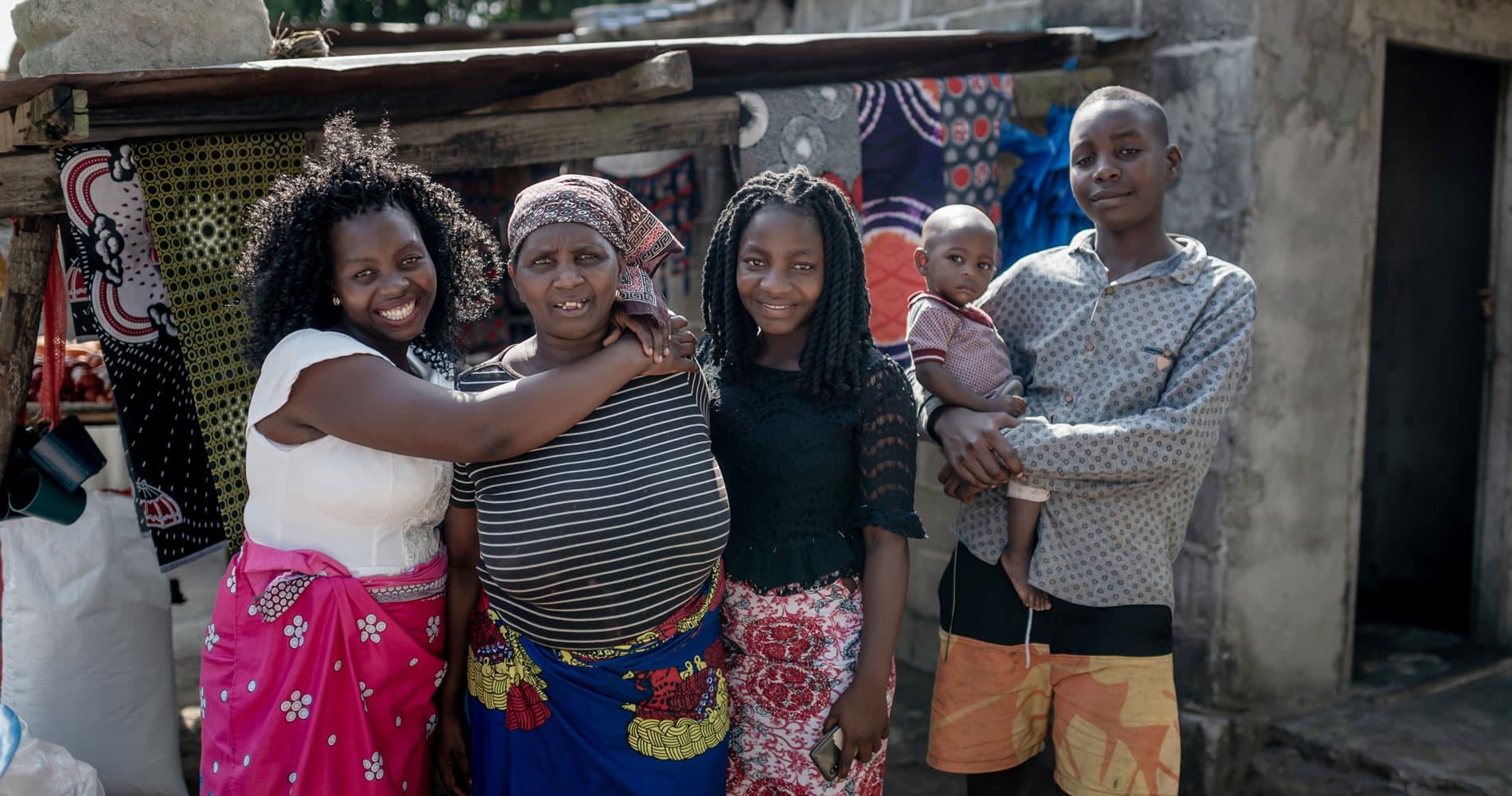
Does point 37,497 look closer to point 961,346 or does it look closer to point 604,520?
point 604,520

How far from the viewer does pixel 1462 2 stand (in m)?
4.11

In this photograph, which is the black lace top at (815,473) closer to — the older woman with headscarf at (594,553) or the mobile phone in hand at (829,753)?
the older woman with headscarf at (594,553)

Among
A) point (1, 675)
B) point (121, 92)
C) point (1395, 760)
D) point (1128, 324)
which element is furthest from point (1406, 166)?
point (1, 675)

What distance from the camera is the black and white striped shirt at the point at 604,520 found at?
6.96 feet

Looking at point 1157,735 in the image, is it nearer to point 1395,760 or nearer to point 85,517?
point 1395,760

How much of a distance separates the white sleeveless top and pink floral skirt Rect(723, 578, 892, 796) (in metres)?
0.67

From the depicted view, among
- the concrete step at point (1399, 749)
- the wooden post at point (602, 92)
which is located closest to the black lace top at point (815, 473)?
the wooden post at point (602, 92)

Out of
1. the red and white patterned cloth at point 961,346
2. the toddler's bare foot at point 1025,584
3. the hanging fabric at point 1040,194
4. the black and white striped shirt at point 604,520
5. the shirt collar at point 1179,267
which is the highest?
the hanging fabric at point 1040,194

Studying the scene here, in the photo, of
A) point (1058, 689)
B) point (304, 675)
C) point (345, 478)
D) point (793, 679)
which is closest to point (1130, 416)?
point (1058, 689)

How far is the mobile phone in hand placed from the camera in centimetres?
231

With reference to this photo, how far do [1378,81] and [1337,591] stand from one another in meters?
1.76

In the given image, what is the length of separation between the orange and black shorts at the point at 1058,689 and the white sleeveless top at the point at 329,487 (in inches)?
48.9

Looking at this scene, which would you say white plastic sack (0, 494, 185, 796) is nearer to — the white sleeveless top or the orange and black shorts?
the white sleeveless top

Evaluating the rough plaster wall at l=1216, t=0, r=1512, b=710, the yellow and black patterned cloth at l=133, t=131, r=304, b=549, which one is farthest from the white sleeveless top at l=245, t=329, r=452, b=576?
the rough plaster wall at l=1216, t=0, r=1512, b=710
